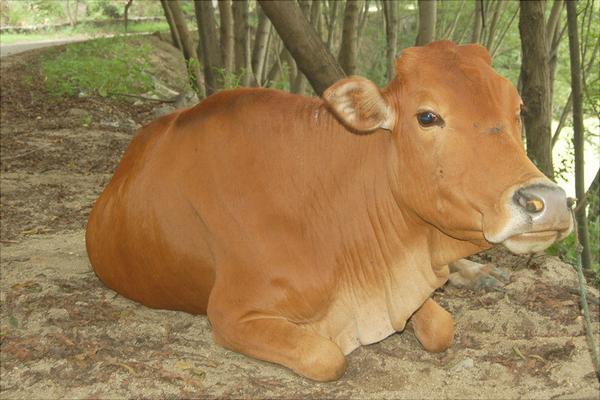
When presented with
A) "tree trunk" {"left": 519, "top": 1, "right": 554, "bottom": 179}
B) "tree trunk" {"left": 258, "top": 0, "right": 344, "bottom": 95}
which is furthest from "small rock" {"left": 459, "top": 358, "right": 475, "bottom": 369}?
"tree trunk" {"left": 519, "top": 1, "right": 554, "bottom": 179}

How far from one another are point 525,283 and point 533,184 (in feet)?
7.85

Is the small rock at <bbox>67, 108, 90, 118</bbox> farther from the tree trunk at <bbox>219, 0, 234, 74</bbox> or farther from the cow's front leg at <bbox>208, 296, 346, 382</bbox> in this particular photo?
the cow's front leg at <bbox>208, 296, 346, 382</bbox>

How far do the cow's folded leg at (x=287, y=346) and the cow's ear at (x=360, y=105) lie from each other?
107 cm

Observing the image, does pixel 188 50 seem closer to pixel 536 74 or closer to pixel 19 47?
pixel 536 74

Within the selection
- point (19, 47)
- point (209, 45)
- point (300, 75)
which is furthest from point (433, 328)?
point (19, 47)

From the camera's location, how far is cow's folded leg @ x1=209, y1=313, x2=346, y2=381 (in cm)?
381

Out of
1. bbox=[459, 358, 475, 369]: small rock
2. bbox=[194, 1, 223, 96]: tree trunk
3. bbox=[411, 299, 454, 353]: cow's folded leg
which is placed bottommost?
bbox=[459, 358, 475, 369]: small rock

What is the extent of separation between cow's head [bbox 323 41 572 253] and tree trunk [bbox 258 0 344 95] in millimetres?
2688

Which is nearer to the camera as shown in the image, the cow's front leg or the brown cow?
the brown cow

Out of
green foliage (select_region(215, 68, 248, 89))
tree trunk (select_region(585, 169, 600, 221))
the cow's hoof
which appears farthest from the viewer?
green foliage (select_region(215, 68, 248, 89))

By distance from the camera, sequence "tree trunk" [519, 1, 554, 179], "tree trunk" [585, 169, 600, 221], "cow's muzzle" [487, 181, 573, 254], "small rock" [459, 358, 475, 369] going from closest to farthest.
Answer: "cow's muzzle" [487, 181, 573, 254] → "small rock" [459, 358, 475, 369] → "tree trunk" [519, 1, 554, 179] → "tree trunk" [585, 169, 600, 221]

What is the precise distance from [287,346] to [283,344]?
0.02m

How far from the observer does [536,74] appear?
22.8ft

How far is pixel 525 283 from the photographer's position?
544 cm
